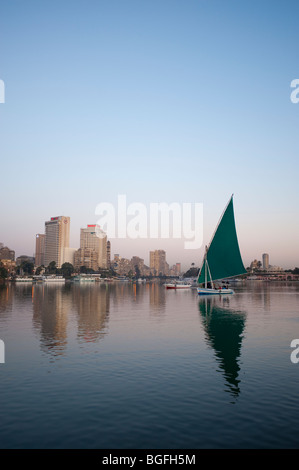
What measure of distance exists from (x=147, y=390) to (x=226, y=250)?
78.7 m

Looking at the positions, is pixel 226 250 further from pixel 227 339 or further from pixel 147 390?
pixel 147 390

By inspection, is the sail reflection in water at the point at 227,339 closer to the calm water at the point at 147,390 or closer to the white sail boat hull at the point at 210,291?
A: the calm water at the point at 147,390

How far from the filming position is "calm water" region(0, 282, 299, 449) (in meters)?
16.7

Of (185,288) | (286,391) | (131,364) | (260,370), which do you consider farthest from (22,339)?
(185,288)

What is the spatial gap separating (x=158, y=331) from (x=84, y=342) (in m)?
11.5

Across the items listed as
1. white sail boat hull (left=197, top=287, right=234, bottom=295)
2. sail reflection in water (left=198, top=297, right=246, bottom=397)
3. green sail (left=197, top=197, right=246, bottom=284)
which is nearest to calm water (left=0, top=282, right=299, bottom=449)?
sail reflection in water (left=198, top=297, right=246, bottom=397)

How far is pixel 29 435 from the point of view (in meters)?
16.7

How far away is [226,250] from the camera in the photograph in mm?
99125

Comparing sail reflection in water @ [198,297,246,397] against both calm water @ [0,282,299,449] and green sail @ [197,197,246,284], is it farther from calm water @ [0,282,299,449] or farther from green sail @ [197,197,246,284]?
green sail @ [197,197,246,284]

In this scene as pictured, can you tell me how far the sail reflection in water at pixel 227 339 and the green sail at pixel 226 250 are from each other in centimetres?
3386

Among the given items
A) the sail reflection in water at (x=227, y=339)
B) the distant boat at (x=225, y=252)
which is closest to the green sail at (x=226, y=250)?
the distant boat at (x=225, y=252)

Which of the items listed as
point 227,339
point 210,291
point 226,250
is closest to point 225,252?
point 226,250

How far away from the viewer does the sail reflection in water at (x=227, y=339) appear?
26.6 metres
